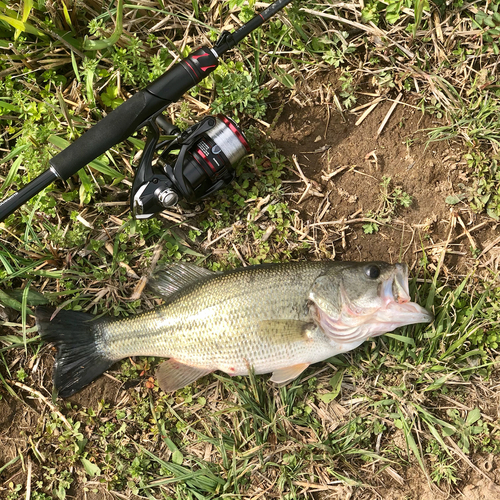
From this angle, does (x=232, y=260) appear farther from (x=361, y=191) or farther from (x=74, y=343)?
(x=74, y=343)

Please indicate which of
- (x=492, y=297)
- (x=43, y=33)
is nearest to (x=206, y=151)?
(x=43, y=33)

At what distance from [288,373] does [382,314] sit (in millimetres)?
815

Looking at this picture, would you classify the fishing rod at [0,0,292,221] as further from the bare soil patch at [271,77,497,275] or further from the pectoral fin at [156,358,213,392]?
the pectoral fin at [156,358,213,392]

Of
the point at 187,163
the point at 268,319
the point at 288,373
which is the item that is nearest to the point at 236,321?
the point at 268,319

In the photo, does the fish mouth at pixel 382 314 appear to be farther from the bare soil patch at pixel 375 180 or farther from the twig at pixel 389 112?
→ the twig at pixel 389 112

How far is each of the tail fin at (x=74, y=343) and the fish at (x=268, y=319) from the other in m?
0.11

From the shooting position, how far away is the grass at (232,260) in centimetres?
337

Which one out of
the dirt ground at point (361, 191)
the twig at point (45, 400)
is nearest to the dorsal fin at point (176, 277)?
the dirt ground at point (361, 191)

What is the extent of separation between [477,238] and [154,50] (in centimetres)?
311

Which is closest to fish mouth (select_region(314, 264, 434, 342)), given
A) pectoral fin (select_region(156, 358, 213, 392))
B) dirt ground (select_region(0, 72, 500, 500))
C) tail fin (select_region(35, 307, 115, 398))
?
dirt ground (select_region(0, 72, 500, 500))

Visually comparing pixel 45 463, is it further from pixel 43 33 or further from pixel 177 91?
pixel 43 33

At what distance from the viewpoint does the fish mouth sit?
2.98 meters

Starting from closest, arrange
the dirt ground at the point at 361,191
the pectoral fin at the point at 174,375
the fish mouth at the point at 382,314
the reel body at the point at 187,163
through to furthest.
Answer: the fish mouth at the point at 382,314 < the reel body at the point at 187,163 < the pectoral fin at the point at 174,375 < the dirt ground at the point at 361,191

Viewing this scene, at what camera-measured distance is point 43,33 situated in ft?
11.4
